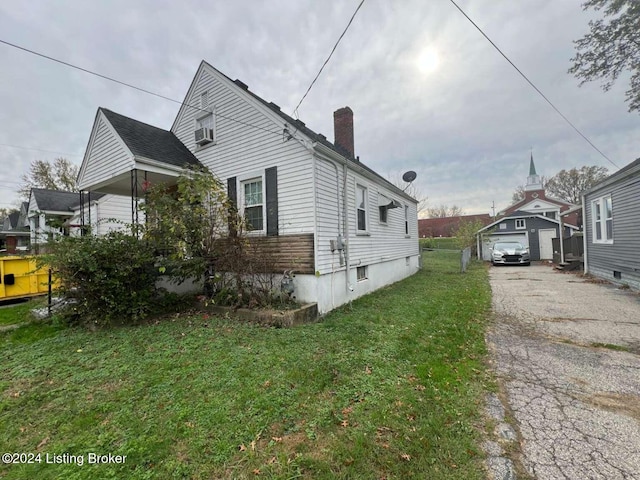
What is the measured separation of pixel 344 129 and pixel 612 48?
9347 mm

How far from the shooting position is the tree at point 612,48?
834 centimetres

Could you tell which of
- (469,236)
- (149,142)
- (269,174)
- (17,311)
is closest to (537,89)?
(269,174)

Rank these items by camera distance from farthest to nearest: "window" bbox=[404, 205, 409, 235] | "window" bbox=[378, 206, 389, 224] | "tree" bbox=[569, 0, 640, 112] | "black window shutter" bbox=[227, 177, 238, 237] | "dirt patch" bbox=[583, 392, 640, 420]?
1. "window" bbox=[404, 205, 409, 235]
2. "window" bbox=[378, 206, 389, 224]
3. "tree" bbox=[569, 0, 640, 112]
4. "black window shutter" bbox=[227, 177, 238, 237]
5. "dirt patch" bbox=[583, 392, 640, 420]

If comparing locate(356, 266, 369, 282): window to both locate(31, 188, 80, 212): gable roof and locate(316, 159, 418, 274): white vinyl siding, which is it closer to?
locate(316, 159, 418, 274): white vinyl siding

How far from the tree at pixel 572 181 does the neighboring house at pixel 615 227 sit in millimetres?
36867

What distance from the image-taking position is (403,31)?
6.16m

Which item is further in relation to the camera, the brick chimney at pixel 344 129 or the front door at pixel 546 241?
the front door at pixel 546 241

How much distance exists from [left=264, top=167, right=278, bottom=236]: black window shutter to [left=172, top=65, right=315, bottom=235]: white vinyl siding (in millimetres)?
110

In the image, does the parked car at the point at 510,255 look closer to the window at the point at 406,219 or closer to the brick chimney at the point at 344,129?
the window at the point at 406,219

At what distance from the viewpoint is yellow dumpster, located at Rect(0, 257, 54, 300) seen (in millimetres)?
7551

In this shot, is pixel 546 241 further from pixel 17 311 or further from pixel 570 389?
pixel 17 311

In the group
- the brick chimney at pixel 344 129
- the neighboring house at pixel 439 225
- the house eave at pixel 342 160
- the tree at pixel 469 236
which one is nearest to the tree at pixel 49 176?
the brick chimney at pixel 344 129

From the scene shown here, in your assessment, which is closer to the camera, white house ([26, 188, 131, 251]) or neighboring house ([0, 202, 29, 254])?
white house ([26, 188, 131, 251])

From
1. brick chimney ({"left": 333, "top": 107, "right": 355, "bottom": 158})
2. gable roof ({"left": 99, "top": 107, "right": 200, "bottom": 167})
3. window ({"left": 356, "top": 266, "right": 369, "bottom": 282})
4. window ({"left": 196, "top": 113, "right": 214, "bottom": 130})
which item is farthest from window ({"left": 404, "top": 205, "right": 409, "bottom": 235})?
gable roof ({"left": 99, "top": 107, "right": 200, "bottom": 167})
